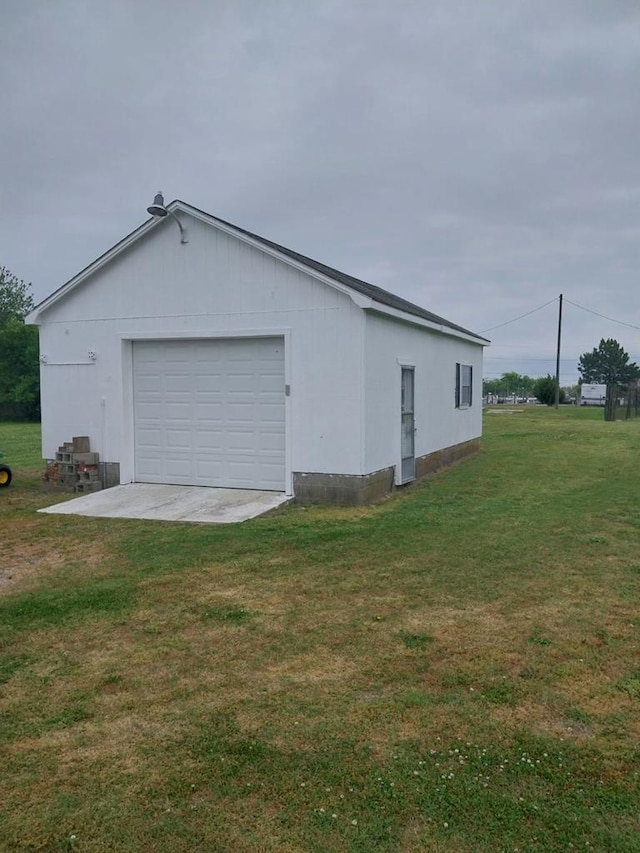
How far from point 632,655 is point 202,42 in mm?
11738

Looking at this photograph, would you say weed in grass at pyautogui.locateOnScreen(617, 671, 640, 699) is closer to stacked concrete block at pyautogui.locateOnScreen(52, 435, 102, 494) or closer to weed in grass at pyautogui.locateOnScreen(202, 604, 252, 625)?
weed in grass at pyautogui.locateOnScreen(202, 604, 252, 625)

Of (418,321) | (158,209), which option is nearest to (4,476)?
(158,209)

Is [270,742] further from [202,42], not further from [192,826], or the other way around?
[202,42]

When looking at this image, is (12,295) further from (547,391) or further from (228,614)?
(228,614)

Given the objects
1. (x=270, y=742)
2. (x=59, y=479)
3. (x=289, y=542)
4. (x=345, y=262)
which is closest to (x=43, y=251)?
(x=345, y=262)

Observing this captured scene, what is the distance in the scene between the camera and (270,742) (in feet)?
9.68

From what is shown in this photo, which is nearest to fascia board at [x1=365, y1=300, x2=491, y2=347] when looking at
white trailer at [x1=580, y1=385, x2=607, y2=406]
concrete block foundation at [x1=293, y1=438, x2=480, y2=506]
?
concrete block foundation at [x1=293, y1=438, x2=480, y2=506]

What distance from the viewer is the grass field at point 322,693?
243cm

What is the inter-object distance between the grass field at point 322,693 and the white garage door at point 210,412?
107 inches

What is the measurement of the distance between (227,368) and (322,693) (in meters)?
6.91

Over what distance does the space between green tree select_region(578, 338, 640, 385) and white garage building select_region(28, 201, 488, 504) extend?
80.0 metres

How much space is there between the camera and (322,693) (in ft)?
11.2

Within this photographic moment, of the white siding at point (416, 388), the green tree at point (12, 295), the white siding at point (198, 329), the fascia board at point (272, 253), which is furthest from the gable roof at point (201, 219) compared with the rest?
the green tree at point (12, 295)

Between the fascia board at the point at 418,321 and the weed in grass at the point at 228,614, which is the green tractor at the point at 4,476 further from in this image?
the weed in grass at the point at 228,614
